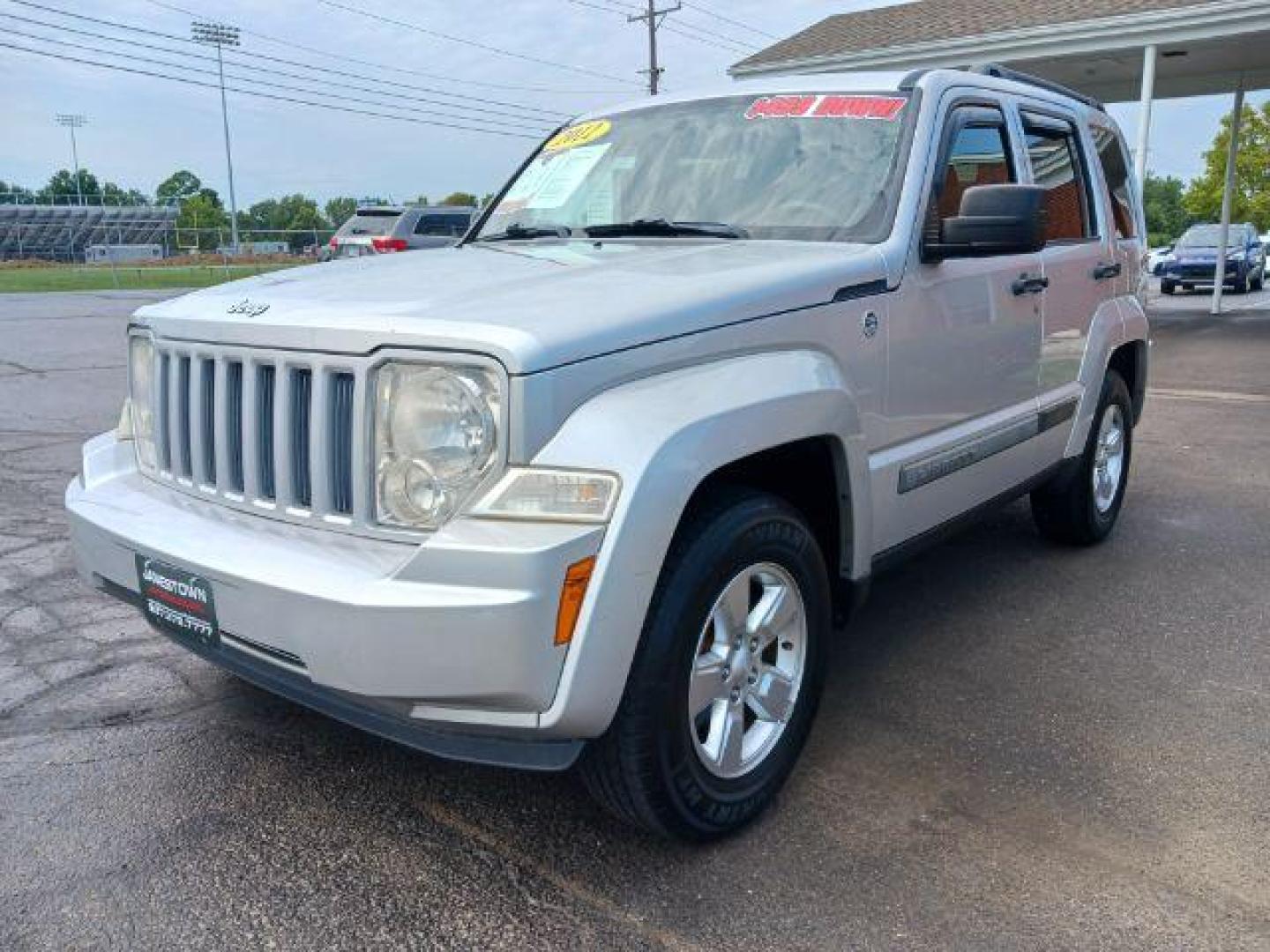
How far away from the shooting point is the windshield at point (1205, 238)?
2436cm

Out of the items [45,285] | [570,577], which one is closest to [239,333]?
[570,577]

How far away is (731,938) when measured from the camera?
7.79 feet

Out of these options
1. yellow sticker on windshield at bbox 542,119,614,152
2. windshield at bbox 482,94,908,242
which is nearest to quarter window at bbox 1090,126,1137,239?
windshield at bbox 482,94,908,242

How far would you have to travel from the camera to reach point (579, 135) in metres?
4.37

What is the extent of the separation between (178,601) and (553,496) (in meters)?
1.01

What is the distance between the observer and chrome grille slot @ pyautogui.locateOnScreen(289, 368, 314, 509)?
2.53 meters

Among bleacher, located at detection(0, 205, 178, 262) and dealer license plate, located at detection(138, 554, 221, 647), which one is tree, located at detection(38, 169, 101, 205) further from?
dealer license plate, located at detection(138, 554, 221, 647)

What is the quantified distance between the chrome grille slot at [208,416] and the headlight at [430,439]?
67 centimetres

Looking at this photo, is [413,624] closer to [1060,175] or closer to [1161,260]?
[1060,175]

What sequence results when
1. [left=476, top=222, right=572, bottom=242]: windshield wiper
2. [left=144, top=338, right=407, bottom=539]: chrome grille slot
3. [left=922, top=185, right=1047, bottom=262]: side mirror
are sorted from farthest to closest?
[left=476, top=222, right=572, bottom=242]: windshield wiper
[left=922, top=185, right=1047, bottom=262]: side mirror
[left=144, top=338, right=407, bottom=539]: chrome grille slot

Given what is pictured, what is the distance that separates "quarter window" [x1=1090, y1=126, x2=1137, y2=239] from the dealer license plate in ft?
14.0

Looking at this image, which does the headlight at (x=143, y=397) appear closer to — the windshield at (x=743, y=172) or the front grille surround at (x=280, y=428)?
the front grille surround at (x=280, y=428)

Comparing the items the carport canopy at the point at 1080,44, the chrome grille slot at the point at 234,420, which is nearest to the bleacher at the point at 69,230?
the carport canopy at the point at 1080,44

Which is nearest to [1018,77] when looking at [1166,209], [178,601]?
[178,601]
